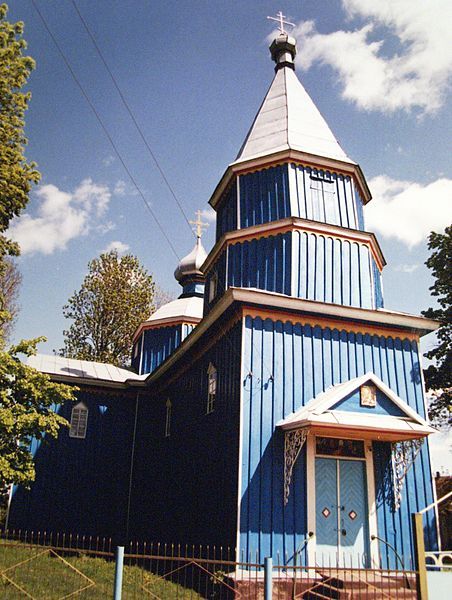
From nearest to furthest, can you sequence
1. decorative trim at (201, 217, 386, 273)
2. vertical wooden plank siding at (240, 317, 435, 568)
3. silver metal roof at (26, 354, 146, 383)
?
vertical wooden plank siding at (240, 317, 435, 568)
decorative trim at (201, 217, 386, 273)
silver metal roof at (26, 354, 146, 383)

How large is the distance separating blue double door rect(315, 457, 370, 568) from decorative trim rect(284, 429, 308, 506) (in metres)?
0.78

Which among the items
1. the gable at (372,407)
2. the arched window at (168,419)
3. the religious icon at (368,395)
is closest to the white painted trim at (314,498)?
the gable at (372,407)

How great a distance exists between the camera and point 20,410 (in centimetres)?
1260

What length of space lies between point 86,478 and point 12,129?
1175 centimetres

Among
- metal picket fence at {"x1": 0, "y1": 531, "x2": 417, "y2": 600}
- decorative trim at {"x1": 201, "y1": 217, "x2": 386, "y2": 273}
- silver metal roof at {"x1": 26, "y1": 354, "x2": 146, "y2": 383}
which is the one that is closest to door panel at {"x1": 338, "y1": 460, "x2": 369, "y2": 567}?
metal picket fence at {"x1": 0, "y1": 531, "x2": 417, "y2": 600}

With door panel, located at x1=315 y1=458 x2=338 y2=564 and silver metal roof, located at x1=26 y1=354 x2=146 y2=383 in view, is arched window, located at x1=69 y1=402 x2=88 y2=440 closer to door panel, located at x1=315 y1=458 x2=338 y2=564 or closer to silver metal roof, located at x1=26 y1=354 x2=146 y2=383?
silver metal roof, located at x1=26 y1=354 x2=146 y2=383

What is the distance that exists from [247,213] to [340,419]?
6.52 meters

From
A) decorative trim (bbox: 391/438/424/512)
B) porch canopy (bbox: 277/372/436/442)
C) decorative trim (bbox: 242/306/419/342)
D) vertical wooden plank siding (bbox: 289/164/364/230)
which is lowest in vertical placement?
decorative trim (bbox: 391/438/424/512)

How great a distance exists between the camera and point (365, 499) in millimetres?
10961

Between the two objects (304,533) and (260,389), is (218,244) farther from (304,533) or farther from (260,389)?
(304,533)

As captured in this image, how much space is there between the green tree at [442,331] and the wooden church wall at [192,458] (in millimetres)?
8949

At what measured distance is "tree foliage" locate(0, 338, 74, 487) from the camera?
1223 centimetres

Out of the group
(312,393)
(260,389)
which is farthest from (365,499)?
(260,389)

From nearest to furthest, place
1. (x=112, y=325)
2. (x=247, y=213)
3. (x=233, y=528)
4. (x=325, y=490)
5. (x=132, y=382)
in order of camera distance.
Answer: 1. (x=233, y=528)
2. (x=325, y=490)
3. (x=247, y=213)
4. (x=132, y=382)
5. (x=112, y=325)
